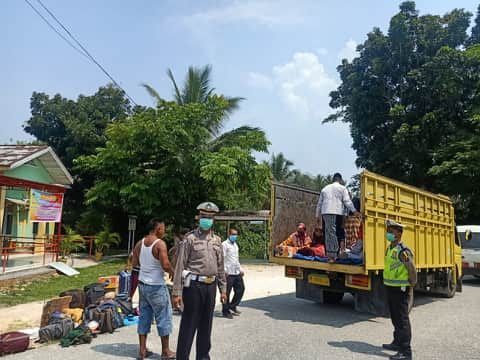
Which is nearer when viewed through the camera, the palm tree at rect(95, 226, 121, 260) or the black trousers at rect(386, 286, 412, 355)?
the black trousers at rect(386, 286, 412, 355)

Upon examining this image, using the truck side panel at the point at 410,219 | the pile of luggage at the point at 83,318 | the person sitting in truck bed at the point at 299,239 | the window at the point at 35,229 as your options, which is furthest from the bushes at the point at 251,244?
the pile of luggage at the point at 83,318

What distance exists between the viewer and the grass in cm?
1047

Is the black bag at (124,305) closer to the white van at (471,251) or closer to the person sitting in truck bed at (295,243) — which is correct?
the person sitting in truck bed at (295,243)

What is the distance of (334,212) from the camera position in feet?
26.4

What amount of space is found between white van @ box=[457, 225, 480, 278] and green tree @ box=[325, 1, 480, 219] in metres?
5.31

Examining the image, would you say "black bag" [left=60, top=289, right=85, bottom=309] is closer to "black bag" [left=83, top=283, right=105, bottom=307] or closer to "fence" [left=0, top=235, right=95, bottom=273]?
"black bag" [left=83, top=283, right=105, bottom=307]

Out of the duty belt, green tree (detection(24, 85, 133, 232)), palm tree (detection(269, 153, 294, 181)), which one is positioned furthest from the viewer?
palm tree (detection(269, 153, 294, 181))

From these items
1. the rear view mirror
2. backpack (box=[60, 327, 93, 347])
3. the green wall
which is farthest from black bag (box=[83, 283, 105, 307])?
the rear view mirror

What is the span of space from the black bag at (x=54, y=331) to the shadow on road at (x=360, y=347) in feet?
12.2

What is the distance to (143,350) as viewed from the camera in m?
5.30

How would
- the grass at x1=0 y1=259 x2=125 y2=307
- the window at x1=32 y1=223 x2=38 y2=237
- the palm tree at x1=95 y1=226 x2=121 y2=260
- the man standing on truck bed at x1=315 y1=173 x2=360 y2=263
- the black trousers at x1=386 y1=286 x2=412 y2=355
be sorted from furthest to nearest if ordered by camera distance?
the palm tree at x1=95 y1=226 x2=121 y2=260
the window at x1=32 y1=223 x2=38 y2=237
the grass at x1=0 y1=259 x2=125 y2=307
the man standing on truck bed at x1=315 y1=173 x2=360 y2=263
the black trousers at x1=386 y1=286 x2=412 y2=355

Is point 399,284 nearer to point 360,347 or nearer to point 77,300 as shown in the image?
point 360,347

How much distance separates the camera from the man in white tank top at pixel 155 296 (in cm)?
529

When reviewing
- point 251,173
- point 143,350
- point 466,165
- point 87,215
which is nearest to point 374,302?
point 143,350
